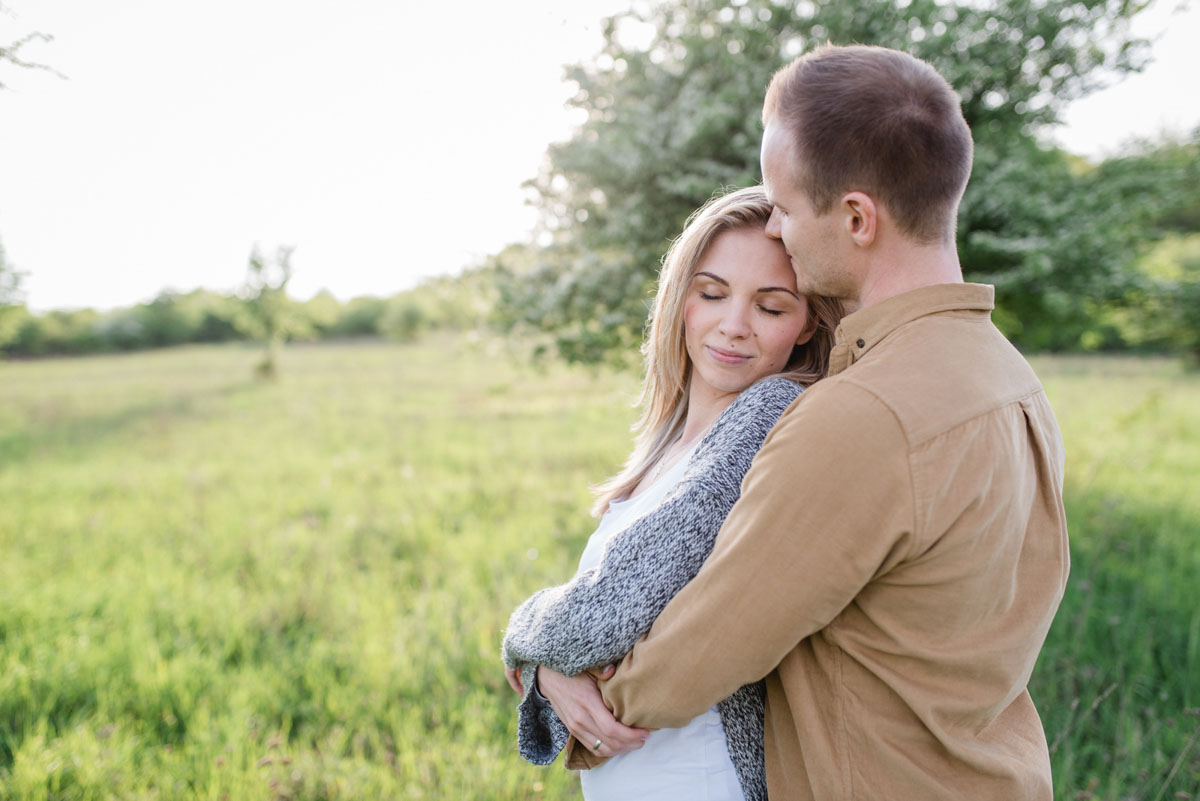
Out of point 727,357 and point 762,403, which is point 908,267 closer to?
point 762,403

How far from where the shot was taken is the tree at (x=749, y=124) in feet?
14.2

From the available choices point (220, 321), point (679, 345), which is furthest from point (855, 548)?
point (220, 321)

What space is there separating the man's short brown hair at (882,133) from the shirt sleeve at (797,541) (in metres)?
0.40

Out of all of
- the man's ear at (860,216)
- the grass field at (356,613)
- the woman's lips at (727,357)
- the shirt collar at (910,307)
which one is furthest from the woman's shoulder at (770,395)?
the grass field at (356,613)

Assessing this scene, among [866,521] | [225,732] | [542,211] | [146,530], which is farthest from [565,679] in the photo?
[146,530]

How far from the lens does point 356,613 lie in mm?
4691

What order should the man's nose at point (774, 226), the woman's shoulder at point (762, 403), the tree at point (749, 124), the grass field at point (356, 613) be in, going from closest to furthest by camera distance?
the woman's shoulder at point (762, 403) < the man's nose at point (774, 226) < the grass field at point (356, 613) < the tree at point (749, 124)

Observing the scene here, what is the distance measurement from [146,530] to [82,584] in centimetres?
158

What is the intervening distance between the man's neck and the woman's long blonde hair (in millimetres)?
456

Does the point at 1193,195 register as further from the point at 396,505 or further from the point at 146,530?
the point at 146,530

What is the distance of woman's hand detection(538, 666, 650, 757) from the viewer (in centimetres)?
158

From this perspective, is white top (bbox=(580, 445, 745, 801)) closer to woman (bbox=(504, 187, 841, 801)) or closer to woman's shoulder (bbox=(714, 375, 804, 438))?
woman (bbox=(504, 187, 841, 801))

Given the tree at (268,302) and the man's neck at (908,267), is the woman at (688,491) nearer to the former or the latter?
the man's neck at (908,267)

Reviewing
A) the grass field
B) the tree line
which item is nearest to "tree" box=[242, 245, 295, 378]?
the tree line
